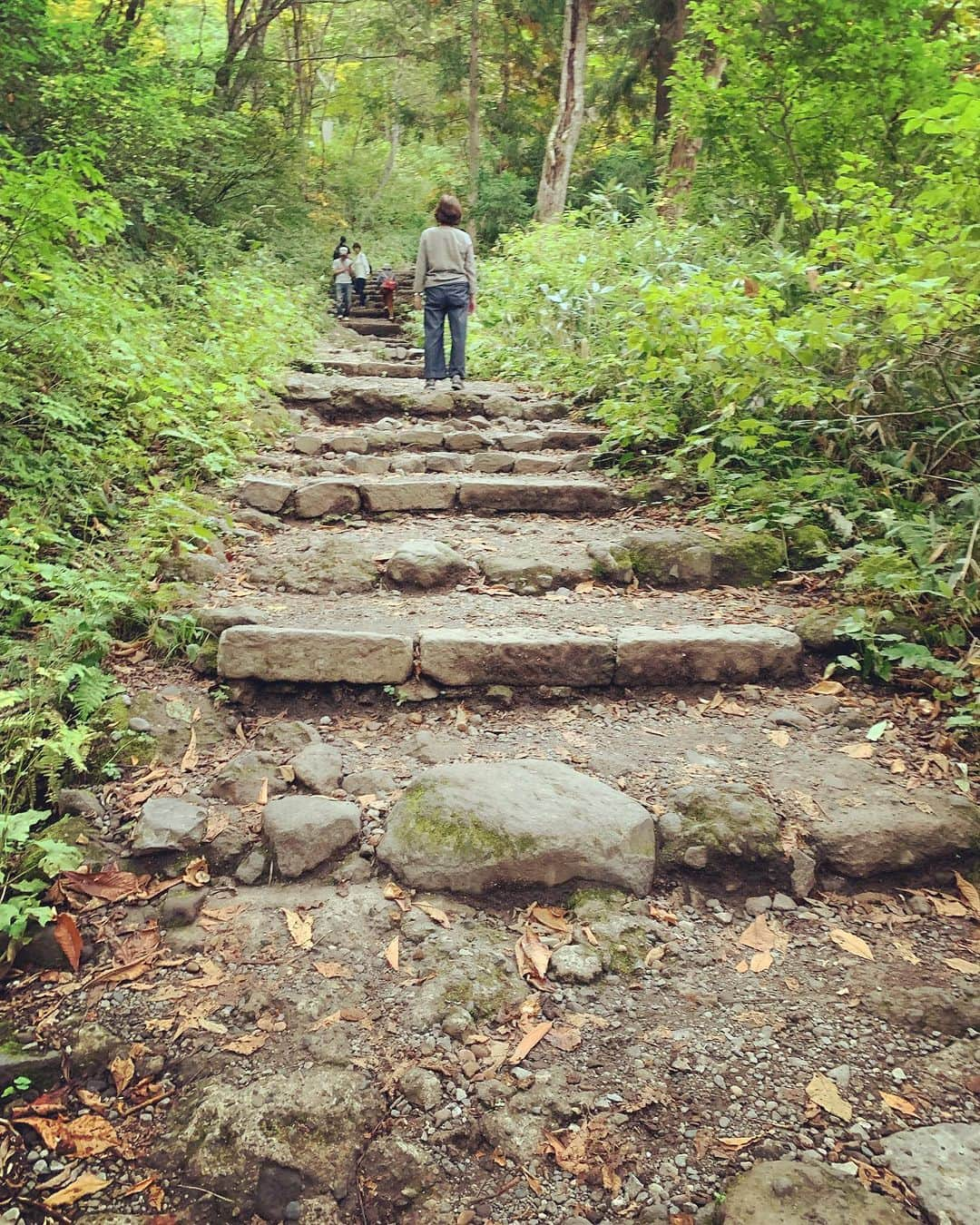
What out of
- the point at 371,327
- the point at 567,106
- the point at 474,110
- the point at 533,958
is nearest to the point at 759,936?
the point at 533,958

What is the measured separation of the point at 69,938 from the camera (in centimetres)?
198

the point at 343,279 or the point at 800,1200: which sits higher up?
the point at 343,279

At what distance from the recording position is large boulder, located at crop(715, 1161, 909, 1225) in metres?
1.40

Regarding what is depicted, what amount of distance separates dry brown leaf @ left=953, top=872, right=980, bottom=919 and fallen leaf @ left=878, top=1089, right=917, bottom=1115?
28.8 inches

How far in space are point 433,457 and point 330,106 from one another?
25787mm

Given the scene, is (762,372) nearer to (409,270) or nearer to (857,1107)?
(857,1107)

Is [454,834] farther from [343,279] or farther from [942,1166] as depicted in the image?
[343,279]

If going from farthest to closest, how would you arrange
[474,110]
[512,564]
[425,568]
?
[474,110]
[512,564]
[425,568]

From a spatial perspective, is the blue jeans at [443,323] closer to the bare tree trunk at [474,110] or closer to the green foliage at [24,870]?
the green foliage at [24,870]

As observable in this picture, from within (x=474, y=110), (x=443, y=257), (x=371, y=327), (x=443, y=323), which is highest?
(x=474, y=110)

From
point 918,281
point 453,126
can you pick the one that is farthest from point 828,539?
point 453,126

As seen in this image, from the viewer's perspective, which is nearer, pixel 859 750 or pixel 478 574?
pixel 859 750

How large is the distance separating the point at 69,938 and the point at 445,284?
699 centimetres

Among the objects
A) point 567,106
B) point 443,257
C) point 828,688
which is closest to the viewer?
point 828,688
